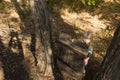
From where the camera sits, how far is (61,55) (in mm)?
4984

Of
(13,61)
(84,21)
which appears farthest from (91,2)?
(13,61)

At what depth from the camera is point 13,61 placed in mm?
5473

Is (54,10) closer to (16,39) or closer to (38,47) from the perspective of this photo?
(16,39)

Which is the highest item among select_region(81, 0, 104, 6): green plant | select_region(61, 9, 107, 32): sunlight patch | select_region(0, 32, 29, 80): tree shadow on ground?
select_region(81, 0, 104, 6): green plant

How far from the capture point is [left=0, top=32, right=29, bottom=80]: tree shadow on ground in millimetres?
5090

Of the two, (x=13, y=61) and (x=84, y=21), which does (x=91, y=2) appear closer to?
(x=84, y=21)

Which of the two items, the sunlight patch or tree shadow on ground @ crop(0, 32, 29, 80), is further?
the sunlight patch

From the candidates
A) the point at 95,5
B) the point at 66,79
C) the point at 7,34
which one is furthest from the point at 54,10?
the point at 66,79

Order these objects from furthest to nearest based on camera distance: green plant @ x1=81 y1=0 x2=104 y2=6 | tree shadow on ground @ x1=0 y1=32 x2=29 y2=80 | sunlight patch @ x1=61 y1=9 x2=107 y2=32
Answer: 1. green plant @ x1=81 y1=0 x2=104 y2=6
2. sunlight patch @ x1=61 y1=9 x2=107 y2=32
3. tree shadow on ground @ x1=0 y1=32 x2=29 y2=80

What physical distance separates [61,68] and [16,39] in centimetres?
182

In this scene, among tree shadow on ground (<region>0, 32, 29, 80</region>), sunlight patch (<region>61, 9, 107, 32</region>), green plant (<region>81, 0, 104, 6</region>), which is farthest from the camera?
green plant (<region>81, 0, 104, 6</region>)

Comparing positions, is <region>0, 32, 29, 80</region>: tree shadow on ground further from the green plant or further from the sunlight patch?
the green plant

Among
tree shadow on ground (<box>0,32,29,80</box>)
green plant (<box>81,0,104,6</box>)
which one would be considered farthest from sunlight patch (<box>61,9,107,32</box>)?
tree shadow on ground (<box>0,32,29,80</box>)

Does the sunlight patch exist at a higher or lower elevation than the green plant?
lower
